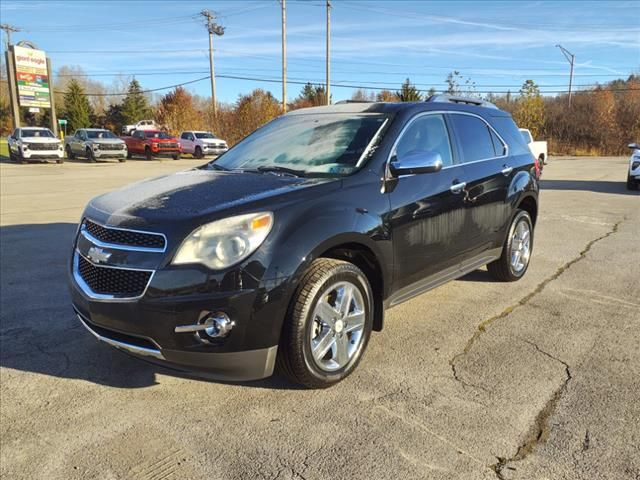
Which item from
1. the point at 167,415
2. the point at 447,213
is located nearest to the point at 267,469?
the point at 167,415

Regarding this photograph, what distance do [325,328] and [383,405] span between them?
571mm

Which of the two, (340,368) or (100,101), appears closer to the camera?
(340,368)

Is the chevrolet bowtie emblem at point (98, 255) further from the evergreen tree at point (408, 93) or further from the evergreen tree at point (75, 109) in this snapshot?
the evergreen tree at point (75, 109)

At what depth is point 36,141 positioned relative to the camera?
2700cm

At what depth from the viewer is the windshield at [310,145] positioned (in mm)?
3725

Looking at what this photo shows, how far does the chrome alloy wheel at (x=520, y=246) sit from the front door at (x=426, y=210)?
4.51 ft

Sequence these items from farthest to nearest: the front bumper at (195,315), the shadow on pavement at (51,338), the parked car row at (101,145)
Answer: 1. the parked car row at (101,145)
2. the shadow on pavement at (51,338)
3. the front bumper at (195,315)

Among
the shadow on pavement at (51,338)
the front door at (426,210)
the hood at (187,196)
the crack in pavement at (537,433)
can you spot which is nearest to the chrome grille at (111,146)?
the shadow on pavement at (51,338)

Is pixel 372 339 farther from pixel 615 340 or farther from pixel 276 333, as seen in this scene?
pixel 615 340

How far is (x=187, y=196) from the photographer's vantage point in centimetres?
321

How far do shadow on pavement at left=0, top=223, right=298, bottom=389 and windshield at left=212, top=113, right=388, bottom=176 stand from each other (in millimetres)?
1522

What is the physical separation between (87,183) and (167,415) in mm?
16105

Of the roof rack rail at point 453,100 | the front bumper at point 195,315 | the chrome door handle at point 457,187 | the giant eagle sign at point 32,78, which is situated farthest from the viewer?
the giant eagle sign at point 32,78

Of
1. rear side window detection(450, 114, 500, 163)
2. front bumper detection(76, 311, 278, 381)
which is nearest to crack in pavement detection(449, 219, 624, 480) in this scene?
front bumper detection(76, 311, 278, 381)
